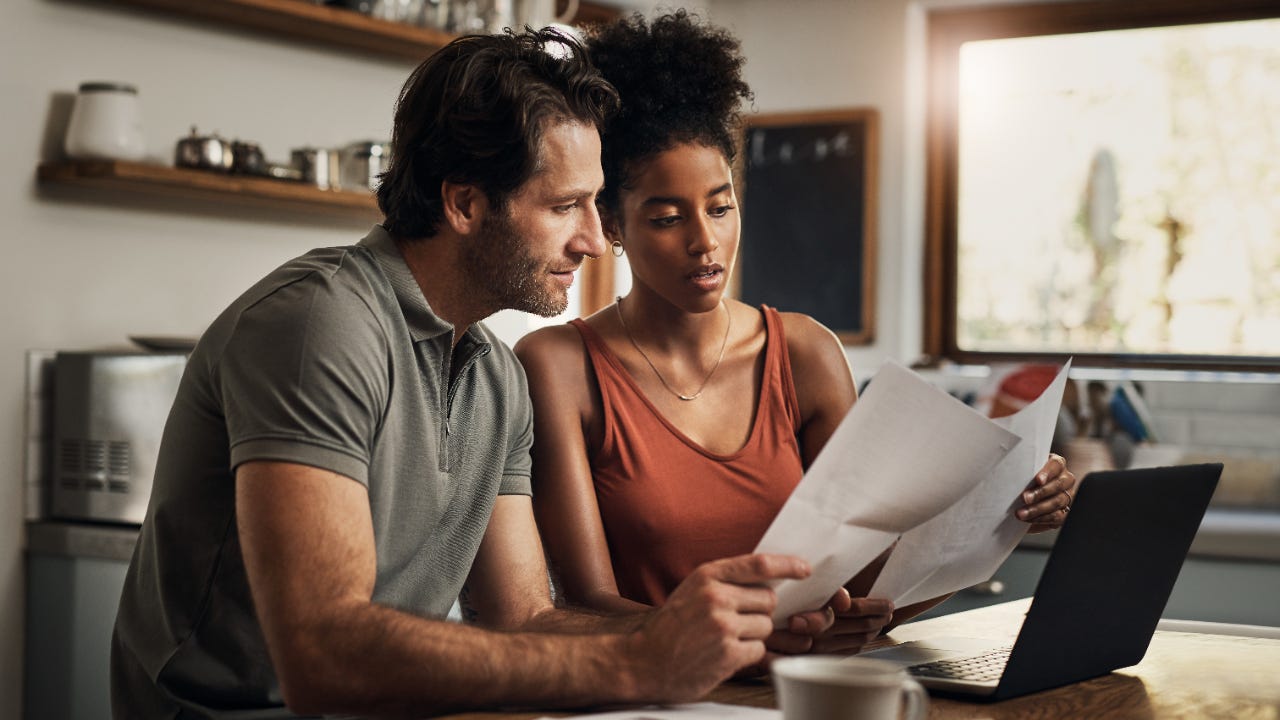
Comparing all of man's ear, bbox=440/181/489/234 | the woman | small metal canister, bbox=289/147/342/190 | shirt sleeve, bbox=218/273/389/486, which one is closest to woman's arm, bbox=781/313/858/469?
the woman

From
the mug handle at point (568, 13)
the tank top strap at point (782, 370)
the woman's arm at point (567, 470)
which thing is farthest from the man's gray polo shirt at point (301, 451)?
the mug handle at point (568, 13)

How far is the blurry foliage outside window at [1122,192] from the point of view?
3908 millimetres

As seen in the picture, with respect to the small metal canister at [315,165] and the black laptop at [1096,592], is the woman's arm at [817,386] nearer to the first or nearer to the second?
the black laptop at [1096,592]

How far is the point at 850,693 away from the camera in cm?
84

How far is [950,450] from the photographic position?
109 cm

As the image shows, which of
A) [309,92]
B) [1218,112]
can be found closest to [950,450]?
[309,92]

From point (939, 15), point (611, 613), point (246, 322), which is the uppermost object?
point (939, 15)

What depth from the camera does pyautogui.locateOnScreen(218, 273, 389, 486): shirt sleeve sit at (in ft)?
3.79

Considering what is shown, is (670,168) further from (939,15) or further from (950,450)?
(939,15)

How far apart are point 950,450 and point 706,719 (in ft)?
0.94

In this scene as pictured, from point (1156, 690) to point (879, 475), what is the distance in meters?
0.38

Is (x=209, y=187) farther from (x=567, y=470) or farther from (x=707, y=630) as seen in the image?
(x=707, y=630)

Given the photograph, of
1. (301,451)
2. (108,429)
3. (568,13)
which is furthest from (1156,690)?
(568,13)

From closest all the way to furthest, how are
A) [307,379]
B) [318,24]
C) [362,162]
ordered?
1. [307,379]
2. [318,24]
3. [362,162]
